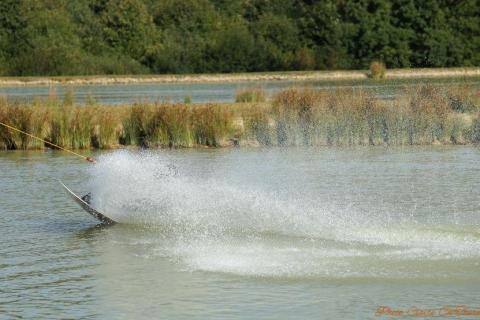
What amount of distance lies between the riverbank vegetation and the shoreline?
120ft

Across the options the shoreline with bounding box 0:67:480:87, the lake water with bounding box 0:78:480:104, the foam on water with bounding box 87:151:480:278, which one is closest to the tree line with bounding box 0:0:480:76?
the shoreline with bounding box 0:67:480:87

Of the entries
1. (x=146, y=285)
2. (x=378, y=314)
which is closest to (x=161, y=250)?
(x=146, y=285)

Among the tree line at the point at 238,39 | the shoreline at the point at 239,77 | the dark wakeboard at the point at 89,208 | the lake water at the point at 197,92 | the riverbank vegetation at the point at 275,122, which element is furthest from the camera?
the tree line at the point at 238,39

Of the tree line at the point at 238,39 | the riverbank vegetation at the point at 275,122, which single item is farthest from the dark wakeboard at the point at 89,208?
the tree line at the point at 238,39

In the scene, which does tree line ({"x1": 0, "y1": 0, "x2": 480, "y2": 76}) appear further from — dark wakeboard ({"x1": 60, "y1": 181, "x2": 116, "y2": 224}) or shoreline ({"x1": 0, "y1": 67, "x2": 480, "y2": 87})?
dark wakeboard ({"x1": 60, "y1": 181, "x2": 116, "y2": 224})

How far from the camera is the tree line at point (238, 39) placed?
7569 cm

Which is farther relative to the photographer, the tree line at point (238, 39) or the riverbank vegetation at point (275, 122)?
the tree line at point (238, 39)

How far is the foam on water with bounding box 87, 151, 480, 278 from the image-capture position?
1286cm

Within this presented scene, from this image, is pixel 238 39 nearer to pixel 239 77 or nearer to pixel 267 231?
pixel 239 77

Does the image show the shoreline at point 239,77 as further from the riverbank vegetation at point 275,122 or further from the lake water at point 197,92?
the riverbank vegetation at point 275,122

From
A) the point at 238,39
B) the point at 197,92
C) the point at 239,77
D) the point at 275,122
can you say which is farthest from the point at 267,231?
the point at 238,39

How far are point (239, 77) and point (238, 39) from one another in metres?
5.83

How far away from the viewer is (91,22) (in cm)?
8250

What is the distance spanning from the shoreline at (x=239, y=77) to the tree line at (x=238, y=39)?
3633 mm
